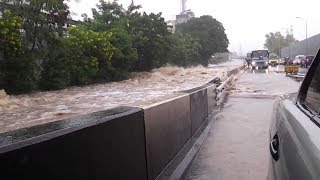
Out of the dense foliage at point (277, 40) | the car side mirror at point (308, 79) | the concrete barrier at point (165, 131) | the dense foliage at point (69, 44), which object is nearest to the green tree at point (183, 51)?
the dense foliage at point (69, 44)

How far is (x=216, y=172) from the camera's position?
568cm

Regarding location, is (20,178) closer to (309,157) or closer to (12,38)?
(309,157)

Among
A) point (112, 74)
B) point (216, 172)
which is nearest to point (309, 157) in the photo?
point (216, 172)

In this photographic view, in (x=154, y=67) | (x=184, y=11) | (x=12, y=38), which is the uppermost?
(x=184, y=11)

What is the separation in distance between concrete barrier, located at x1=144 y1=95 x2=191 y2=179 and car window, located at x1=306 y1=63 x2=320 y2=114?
193 cm

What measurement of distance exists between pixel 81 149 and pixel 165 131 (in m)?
2.51

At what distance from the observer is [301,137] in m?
2.09

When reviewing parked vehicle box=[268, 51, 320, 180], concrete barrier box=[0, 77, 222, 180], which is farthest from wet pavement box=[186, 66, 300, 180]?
parked vehicle box=[268, 51, 320, 180]

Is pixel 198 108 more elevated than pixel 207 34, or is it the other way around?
pixel 207 34

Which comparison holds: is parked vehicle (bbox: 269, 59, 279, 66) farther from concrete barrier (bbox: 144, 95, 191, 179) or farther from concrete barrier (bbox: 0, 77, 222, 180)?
concrete barrier (bbox: 0, 77, 222, 180)

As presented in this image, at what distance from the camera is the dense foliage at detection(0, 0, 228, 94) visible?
76.6 feet

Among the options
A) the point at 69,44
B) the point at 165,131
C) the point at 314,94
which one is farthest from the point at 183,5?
the point at 314,94

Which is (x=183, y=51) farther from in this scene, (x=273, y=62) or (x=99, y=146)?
(x=99, y=146)

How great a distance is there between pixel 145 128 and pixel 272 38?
162 metres
